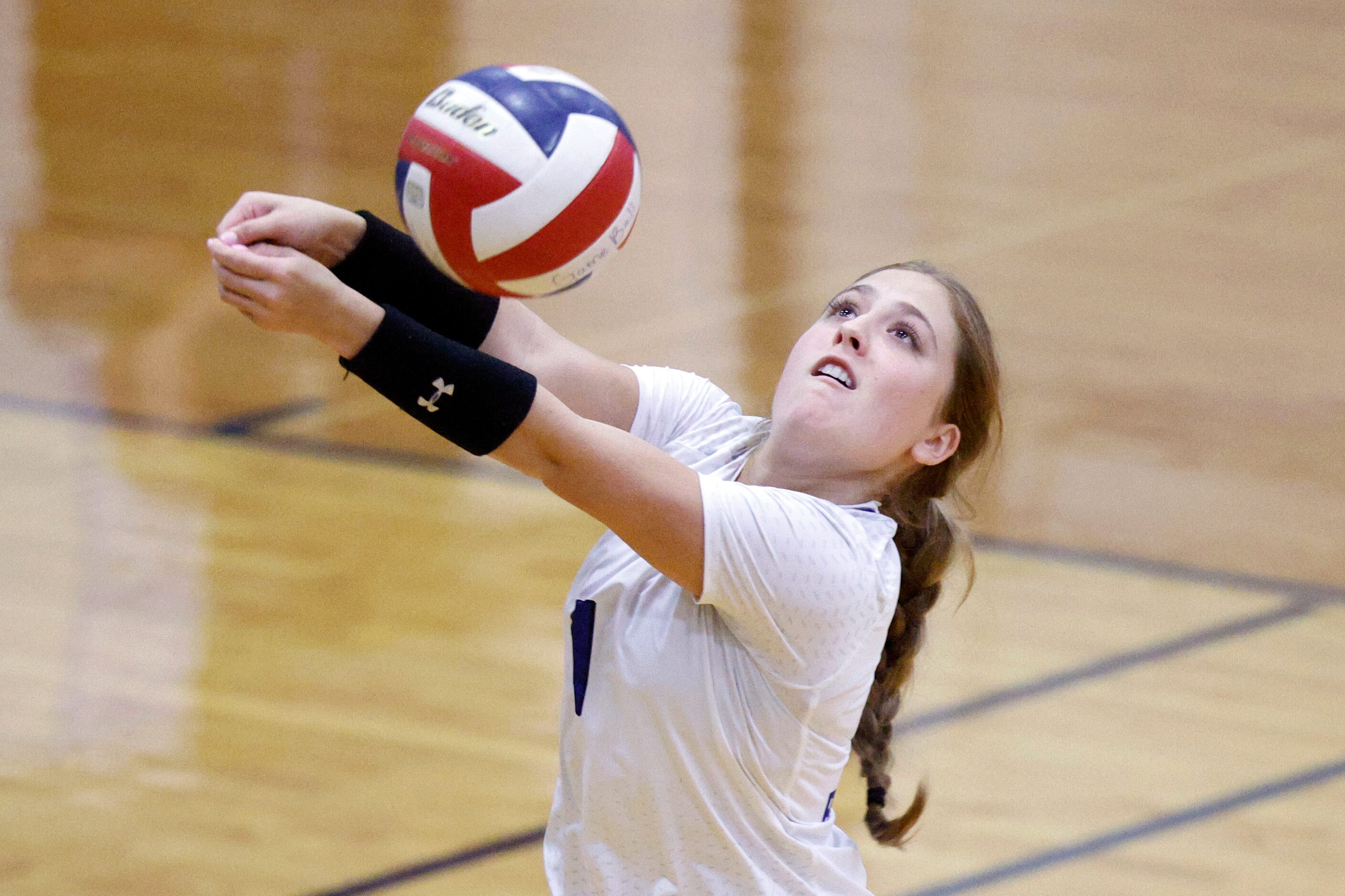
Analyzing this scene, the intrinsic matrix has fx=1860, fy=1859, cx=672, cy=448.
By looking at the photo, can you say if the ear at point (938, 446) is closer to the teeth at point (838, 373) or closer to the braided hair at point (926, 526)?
the braided hair at point (926, 526)

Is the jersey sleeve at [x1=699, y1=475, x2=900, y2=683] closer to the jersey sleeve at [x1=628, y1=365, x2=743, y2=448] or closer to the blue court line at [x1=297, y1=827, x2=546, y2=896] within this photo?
the jersey sleeve at [x1=628, y1=365, x2=743, y2=448]

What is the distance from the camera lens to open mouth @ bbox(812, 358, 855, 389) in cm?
231

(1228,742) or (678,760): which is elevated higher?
(678,760)

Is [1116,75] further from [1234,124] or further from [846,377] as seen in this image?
[846,377]

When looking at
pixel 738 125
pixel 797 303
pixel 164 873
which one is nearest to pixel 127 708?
pixel 164 873

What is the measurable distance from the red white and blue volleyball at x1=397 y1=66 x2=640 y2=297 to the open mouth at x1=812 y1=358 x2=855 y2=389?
1.07ft

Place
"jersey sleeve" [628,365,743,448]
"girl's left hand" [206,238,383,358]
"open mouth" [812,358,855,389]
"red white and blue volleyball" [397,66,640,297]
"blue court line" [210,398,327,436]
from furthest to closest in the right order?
"blue court line" [210,398,327,436] → "jersey sleeve" [628,365,743,448] → "open mouth" [812,358,855,389] → "red white and blue volleyball" [397,66,640,297] → "girl's left hand" [206,238,383,358]

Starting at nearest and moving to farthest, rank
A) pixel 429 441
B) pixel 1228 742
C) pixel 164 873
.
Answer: pixel 164 873
pixel 1228 742
pixel 429 441

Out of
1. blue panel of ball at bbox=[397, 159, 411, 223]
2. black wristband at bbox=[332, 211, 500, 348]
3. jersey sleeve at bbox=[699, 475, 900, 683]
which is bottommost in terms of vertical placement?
jersey sleeve at bbox=[699, 475, 900, 683]

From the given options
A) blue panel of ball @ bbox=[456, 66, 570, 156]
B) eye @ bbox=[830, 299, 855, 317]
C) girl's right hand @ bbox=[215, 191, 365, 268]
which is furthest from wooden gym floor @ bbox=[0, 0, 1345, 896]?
blue panel of ball @ bbox=[456, 66, 570, 156]

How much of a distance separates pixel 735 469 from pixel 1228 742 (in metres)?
2.22

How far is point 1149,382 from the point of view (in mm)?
6168

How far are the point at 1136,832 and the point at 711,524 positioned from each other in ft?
7.15

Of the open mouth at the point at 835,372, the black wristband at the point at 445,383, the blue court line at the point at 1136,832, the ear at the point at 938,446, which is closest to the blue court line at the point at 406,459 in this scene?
the blue court line at the point at 1136,832
